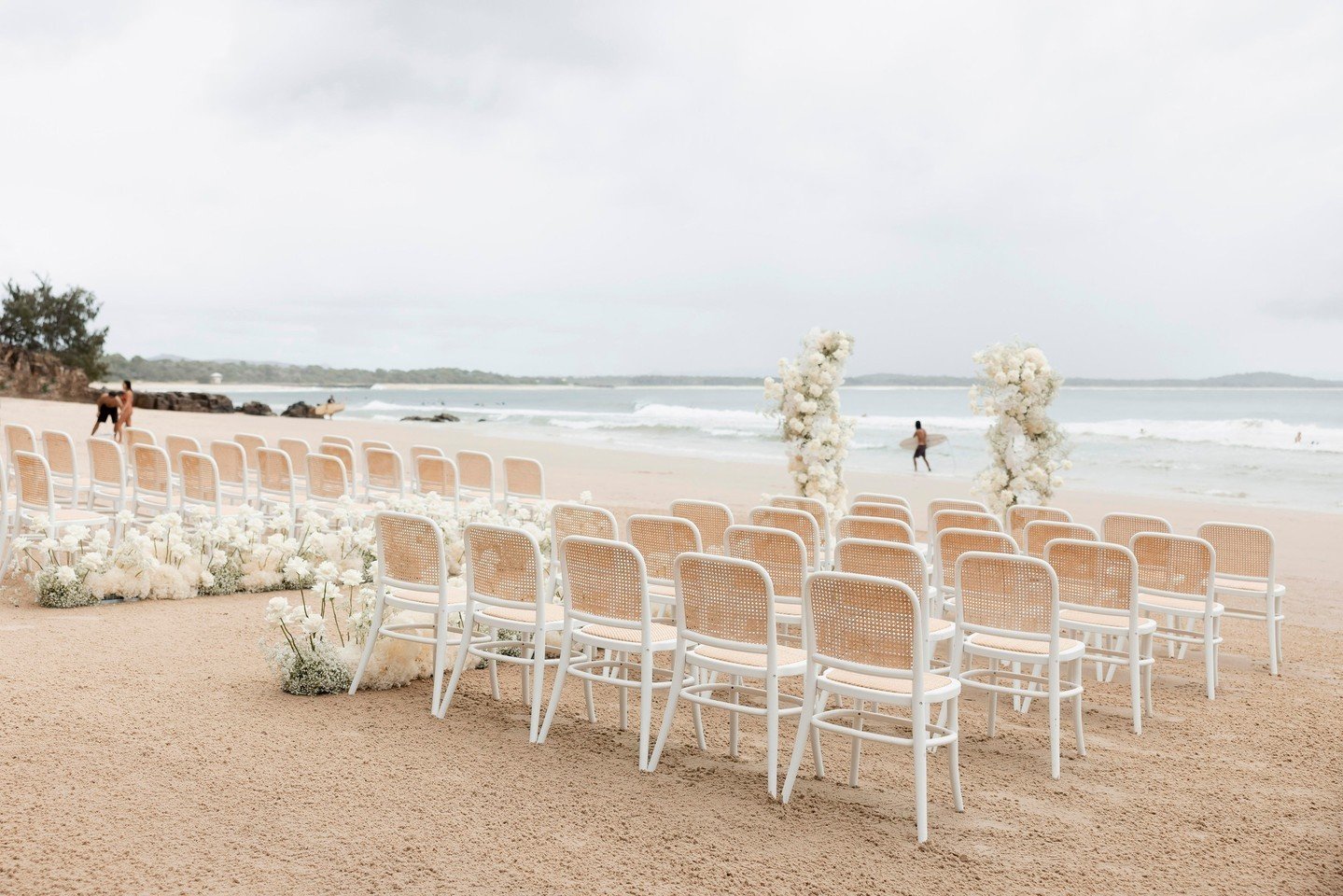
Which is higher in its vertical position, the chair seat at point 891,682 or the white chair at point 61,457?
the white chair at point 61,457

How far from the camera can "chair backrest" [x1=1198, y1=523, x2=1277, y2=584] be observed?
19.9 feet

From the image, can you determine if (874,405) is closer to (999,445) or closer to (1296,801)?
(999,445)

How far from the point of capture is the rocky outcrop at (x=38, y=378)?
121 feet

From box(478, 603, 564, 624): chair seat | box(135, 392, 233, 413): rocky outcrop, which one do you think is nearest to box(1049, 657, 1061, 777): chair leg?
box(478, 603, 564, 624): chair seat

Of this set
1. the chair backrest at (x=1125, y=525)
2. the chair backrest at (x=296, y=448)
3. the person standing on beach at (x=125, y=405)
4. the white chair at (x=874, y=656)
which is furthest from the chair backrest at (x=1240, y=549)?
the person standing on beach at (x=125, y=405)

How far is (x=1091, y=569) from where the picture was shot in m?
4.94

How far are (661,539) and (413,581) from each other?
1.13m

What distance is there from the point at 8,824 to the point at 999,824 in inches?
122

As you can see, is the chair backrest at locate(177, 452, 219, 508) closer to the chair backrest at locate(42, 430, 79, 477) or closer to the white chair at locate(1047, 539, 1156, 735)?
the chair backrest at locate(42, 430, 79, 477)

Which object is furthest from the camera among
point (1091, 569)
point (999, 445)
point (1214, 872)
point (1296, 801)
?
point (999, 445)

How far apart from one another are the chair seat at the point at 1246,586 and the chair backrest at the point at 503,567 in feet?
12.6

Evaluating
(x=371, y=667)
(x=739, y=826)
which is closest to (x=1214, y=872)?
(x=739, y=826)

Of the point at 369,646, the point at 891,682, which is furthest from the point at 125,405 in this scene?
the point at 891,682

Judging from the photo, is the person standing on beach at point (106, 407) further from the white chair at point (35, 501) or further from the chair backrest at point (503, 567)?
the chair backrest at point (503, 567)
